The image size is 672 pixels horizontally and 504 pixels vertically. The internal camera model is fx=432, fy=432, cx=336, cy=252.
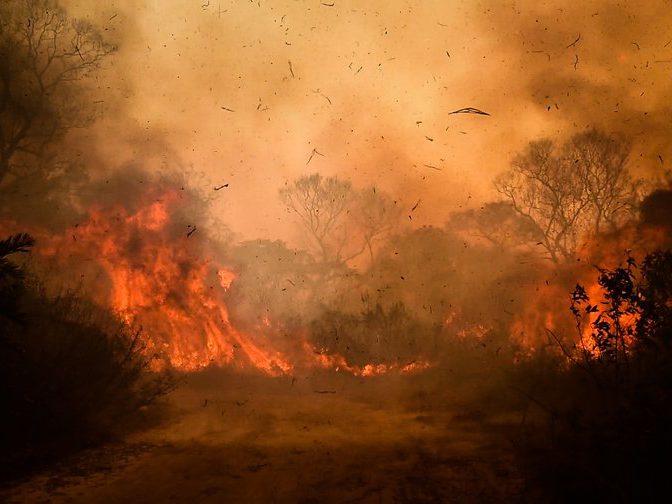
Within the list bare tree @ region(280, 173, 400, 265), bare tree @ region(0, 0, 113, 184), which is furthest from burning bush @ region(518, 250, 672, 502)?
bare tree @ region(0, 0, 113, 184)

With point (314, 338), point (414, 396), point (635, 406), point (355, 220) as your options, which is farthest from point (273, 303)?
point (635, 406)

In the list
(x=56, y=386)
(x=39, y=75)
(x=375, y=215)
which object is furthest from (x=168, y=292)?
(x=375, y=215)

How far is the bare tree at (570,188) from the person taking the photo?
2295 cm

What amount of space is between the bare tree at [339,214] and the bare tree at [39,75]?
40.1ft

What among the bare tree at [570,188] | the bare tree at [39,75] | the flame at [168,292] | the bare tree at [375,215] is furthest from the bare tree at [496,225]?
the bare tree at [39,75]

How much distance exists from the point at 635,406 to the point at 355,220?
24690 mm

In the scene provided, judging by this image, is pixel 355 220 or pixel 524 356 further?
pixel 355 220

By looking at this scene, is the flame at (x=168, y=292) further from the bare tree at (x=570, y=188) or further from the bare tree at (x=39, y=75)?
the bare tree at (x=570, y=188)

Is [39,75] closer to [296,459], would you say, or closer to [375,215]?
[375,215]

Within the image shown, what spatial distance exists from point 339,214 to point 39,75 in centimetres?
1746

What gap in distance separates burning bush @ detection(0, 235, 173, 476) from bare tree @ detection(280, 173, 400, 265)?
1821 centimetres

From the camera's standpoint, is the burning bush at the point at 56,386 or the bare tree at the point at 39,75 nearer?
the burning bush at the point at 56,386

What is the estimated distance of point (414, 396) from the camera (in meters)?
13.7

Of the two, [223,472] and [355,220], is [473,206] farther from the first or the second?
[223,472]
